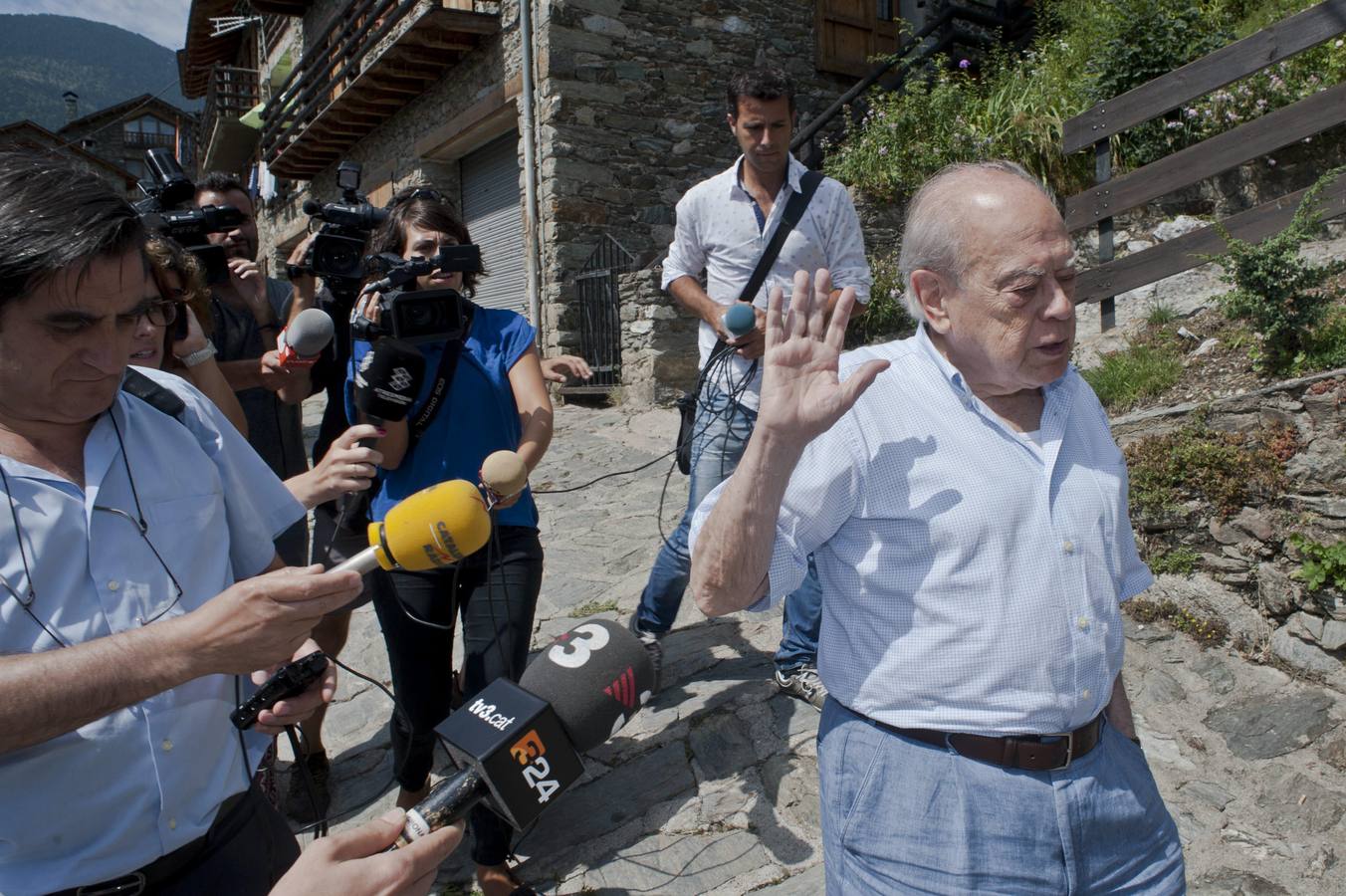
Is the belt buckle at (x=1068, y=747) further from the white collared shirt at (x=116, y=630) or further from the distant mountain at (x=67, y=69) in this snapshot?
the distant mountain at (x=67, y=69)

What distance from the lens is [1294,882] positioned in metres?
2.67

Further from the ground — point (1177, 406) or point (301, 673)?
point (1177, 406)

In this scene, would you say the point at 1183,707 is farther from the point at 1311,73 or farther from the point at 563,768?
the point at 1311,73

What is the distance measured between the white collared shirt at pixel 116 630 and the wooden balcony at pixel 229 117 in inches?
888

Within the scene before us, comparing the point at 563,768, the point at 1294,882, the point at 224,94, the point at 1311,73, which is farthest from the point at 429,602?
the point at 224,94

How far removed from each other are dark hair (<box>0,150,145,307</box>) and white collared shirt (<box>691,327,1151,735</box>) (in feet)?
3.78

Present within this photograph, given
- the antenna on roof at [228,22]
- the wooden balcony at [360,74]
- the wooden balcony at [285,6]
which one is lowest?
the wooden balcony at [360,74]

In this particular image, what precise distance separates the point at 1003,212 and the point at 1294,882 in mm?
2315

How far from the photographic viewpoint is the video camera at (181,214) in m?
2.69

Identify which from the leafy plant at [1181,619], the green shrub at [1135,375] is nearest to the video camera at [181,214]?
the leafy plant at [1181,619]

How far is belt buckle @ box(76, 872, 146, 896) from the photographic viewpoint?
146cm

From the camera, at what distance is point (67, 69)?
500 feet

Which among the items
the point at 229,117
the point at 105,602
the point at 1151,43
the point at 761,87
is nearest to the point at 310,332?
the point at 105,602

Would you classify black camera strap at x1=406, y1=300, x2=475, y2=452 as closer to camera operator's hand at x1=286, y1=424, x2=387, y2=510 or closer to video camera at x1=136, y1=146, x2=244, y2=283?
camera operator's hand at x1=286, y1=424, x2=387, y2=510
